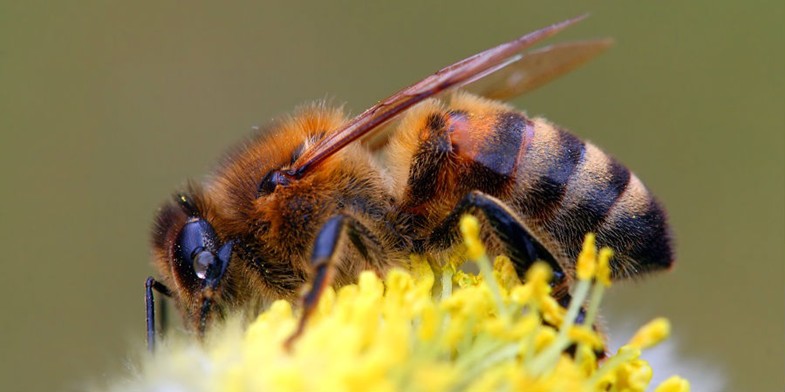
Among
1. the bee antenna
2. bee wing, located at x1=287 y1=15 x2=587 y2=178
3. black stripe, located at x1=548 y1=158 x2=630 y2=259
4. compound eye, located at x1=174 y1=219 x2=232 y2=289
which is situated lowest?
black stripe, located at x1=548 y1=158 x2=630 y2=259

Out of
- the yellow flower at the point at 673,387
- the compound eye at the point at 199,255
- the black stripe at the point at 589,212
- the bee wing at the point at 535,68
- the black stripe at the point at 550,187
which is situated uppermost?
the bee wing at the point at 535,68

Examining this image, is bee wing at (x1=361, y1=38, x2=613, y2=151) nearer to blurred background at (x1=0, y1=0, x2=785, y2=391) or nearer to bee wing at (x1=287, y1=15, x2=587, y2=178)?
bee wing at (x1=287, y1=15, x2=587, y2=178)

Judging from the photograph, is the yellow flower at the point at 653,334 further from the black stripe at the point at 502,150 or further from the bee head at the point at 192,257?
the bee head at the point at 192,257

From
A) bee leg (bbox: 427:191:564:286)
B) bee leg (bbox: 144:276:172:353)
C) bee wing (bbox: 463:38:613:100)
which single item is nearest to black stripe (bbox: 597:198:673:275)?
bee leg (bbox: 427:191:564:286)

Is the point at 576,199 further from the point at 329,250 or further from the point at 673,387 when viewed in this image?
the point at 329,250

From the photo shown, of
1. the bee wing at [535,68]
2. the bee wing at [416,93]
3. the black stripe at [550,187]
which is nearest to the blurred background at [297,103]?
the bee wing at [535,68]

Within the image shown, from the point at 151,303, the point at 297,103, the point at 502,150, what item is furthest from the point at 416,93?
the point at 297,103

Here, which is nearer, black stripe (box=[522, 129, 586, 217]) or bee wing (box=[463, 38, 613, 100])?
black stripe (box=[522, 129, 586, 217])
